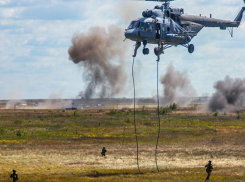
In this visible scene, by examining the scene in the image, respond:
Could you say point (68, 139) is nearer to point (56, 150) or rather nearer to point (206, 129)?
point (56, 150)

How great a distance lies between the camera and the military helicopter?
168ft

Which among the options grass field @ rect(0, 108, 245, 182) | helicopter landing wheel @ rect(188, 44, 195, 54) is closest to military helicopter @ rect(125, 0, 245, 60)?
helicopter landing wheel @ rect(188, 44, 195, 54)

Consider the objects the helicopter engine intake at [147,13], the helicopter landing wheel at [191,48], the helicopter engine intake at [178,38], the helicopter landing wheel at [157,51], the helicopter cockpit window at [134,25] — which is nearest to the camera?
the helicopter landing wheel at [157,51]

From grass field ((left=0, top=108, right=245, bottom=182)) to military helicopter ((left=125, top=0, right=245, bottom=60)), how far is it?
9.90m

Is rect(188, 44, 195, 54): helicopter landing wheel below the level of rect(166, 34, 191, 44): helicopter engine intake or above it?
below

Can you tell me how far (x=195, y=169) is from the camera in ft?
174

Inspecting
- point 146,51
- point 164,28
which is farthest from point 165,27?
point 146,51

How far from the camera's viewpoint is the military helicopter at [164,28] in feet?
168

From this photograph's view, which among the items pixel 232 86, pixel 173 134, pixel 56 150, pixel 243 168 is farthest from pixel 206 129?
pixel 232 86

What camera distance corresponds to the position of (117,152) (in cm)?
6475

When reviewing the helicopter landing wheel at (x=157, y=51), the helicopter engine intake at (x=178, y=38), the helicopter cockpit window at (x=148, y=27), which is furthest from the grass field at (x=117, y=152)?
the helicopter cockpit window at (x=148, y=27)

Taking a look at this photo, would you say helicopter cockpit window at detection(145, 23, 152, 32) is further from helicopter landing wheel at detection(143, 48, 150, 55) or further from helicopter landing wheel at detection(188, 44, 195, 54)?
helicopter landing wheel at detection(188, 44, 195, 54)

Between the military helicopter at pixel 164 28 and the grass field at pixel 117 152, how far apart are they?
990 cm

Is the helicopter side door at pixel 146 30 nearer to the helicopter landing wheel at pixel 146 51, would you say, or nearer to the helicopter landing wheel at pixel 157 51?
the helicopter landing wheel at pixel 146 51
